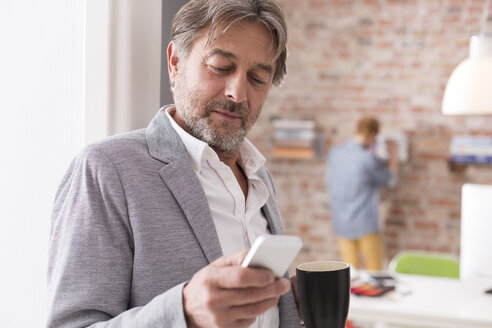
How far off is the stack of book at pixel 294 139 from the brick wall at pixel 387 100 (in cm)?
Result: 14

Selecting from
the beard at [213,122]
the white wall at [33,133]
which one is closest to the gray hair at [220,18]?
the beard at [213,122]

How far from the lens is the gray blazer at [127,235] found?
843 mm

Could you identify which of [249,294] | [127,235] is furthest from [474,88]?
[249,294]

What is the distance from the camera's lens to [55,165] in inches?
47.4

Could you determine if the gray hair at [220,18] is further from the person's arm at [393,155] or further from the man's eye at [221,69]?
the person's arm at [393,155]

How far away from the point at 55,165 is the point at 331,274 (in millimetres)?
659

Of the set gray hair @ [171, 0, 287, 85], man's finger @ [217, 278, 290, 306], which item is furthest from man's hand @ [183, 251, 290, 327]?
gray hair @ [171, 0, 287, 85]

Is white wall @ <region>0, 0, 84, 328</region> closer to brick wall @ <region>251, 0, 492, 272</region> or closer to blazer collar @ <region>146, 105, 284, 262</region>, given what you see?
blazer collar @ <region>146, 105, 284, 262</region>

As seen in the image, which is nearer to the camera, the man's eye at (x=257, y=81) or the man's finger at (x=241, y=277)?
the man's finger at (x=241, y=277)

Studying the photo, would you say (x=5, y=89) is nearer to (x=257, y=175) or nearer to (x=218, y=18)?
(x=218, y=18)

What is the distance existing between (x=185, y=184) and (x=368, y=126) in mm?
3686

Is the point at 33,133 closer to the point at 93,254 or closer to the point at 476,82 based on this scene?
the point at 93,254

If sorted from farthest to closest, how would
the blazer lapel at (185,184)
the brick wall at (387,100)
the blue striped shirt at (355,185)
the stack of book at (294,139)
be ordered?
the stack of book at (294,139) < the brick wall at (387,100) < the blue striped shirt at (355,185) < the blazer lapel at (185,184)

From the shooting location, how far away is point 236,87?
1.06m
